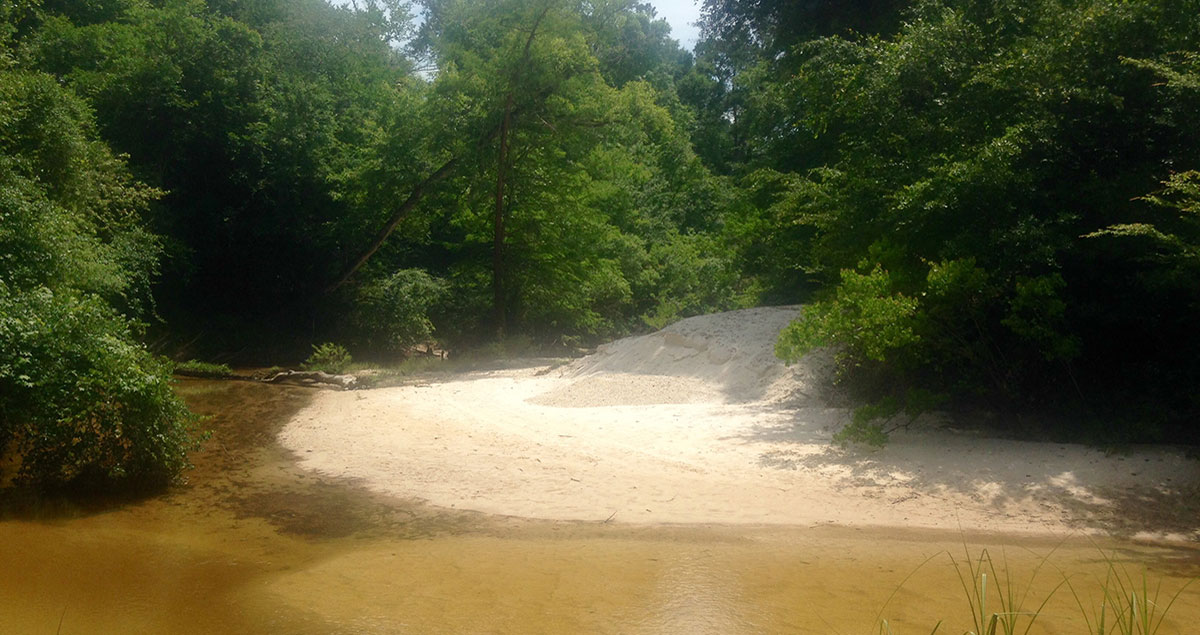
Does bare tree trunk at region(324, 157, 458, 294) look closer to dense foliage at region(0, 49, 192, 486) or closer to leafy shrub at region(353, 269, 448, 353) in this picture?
leafy shrub at region(353, 269, 448, 353)

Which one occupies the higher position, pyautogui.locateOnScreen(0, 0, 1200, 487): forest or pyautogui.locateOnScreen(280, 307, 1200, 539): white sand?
pyautogui.locateOnScreen(0, 0, 1200, 487): forest

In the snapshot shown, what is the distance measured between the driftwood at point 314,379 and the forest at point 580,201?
361cm

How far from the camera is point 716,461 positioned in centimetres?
1023

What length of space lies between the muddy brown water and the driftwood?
26.4 feet

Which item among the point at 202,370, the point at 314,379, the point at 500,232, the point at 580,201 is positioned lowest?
the point at 314,379

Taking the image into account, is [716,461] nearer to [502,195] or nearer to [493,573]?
[493,573]

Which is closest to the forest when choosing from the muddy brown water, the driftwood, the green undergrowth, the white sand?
the white sand

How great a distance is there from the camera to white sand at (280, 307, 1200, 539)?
8.64 metres

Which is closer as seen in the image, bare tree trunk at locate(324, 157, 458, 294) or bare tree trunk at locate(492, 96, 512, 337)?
bare tree trunk at locate(492, 96, 512, 337)

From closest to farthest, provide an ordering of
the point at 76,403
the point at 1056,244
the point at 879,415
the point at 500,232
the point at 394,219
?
the point at 76,403, the point at 1056,244, the point at 879,415, the point at 500,232, the point at 394,219

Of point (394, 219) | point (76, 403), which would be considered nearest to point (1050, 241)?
point (76, 403)

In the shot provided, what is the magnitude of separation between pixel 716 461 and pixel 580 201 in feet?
45.7

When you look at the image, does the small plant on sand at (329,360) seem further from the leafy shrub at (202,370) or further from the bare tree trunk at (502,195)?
the bare tree trunk at (502,195)

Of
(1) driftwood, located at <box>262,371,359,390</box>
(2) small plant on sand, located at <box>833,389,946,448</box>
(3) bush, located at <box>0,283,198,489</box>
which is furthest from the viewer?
(1) driftwood, located at <box>262,371,359,390</box>
